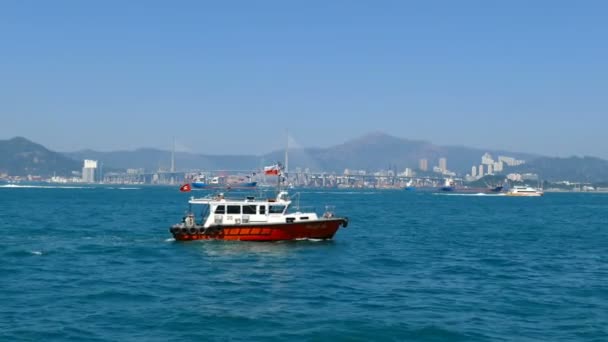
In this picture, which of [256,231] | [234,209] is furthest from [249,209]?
[256,231]

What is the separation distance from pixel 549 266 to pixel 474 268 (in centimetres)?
505

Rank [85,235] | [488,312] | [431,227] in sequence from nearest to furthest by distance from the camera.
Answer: [488,312] < [85,235] < [431,227]

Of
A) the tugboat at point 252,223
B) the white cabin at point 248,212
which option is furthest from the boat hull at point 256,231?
the white cabin at point 248,212

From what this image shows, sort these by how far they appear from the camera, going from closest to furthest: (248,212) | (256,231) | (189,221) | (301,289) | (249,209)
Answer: (301,289)
(256,231)
(249,209)
(248,212)
(189,221)

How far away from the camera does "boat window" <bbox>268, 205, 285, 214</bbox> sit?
52125 mm

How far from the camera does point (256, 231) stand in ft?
169

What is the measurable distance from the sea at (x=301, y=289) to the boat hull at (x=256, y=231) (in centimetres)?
83

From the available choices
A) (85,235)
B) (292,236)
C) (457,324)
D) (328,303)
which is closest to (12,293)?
(328,303)

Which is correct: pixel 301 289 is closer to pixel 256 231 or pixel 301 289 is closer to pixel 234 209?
pixel 256 231

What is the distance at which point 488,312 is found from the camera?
28.7 m

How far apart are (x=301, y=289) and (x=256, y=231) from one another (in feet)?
59.2

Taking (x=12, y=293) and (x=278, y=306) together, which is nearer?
(x=278, y=306)

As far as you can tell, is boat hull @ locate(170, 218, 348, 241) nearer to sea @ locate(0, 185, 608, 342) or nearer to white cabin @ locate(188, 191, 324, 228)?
→ white cabin @ locate(188, 191, 324, 228)

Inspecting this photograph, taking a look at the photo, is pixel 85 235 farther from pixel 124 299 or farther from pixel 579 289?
pixel 579 289
